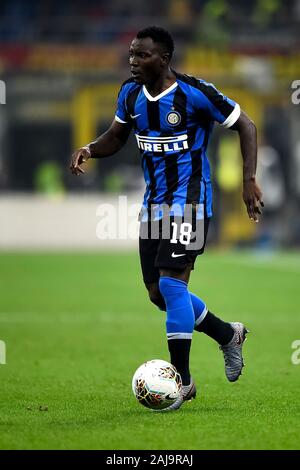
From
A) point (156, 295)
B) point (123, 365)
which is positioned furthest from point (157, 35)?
point (123, 365)

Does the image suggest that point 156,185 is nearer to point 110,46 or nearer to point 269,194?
point 269,194

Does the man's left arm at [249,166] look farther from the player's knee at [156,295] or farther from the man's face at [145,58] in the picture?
the player's knee at [156,295]

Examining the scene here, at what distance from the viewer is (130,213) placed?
2528cm

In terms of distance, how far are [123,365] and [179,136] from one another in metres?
2.62

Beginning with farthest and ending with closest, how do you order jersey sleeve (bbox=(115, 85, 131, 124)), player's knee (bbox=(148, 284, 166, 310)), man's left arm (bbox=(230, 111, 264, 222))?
jersey sleeve (bbox=(115, 85, 131, 124)) < player's knee (bbox=(148, 284, 166, 310)) < man's left arm (bbox=(230, 111, 264, 222))

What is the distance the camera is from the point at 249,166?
669 cm

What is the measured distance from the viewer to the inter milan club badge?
6801 millimetres

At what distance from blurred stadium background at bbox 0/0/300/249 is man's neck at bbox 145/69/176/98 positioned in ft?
65.3

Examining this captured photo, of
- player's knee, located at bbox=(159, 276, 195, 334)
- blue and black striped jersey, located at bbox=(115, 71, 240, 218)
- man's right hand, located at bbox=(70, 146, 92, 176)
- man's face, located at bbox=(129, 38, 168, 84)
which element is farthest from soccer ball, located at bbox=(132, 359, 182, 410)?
man's face, located at bbox=(129, 38, 168, 84)

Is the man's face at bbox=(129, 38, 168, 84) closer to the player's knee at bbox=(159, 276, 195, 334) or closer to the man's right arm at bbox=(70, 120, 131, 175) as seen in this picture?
the man's right arm at bbox=(70, 120, 131, 175)

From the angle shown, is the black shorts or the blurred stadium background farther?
the blurred stadium background

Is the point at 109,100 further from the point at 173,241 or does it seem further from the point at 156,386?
the point at 156,386

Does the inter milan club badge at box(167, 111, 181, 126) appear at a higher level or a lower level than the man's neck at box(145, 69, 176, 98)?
lower
